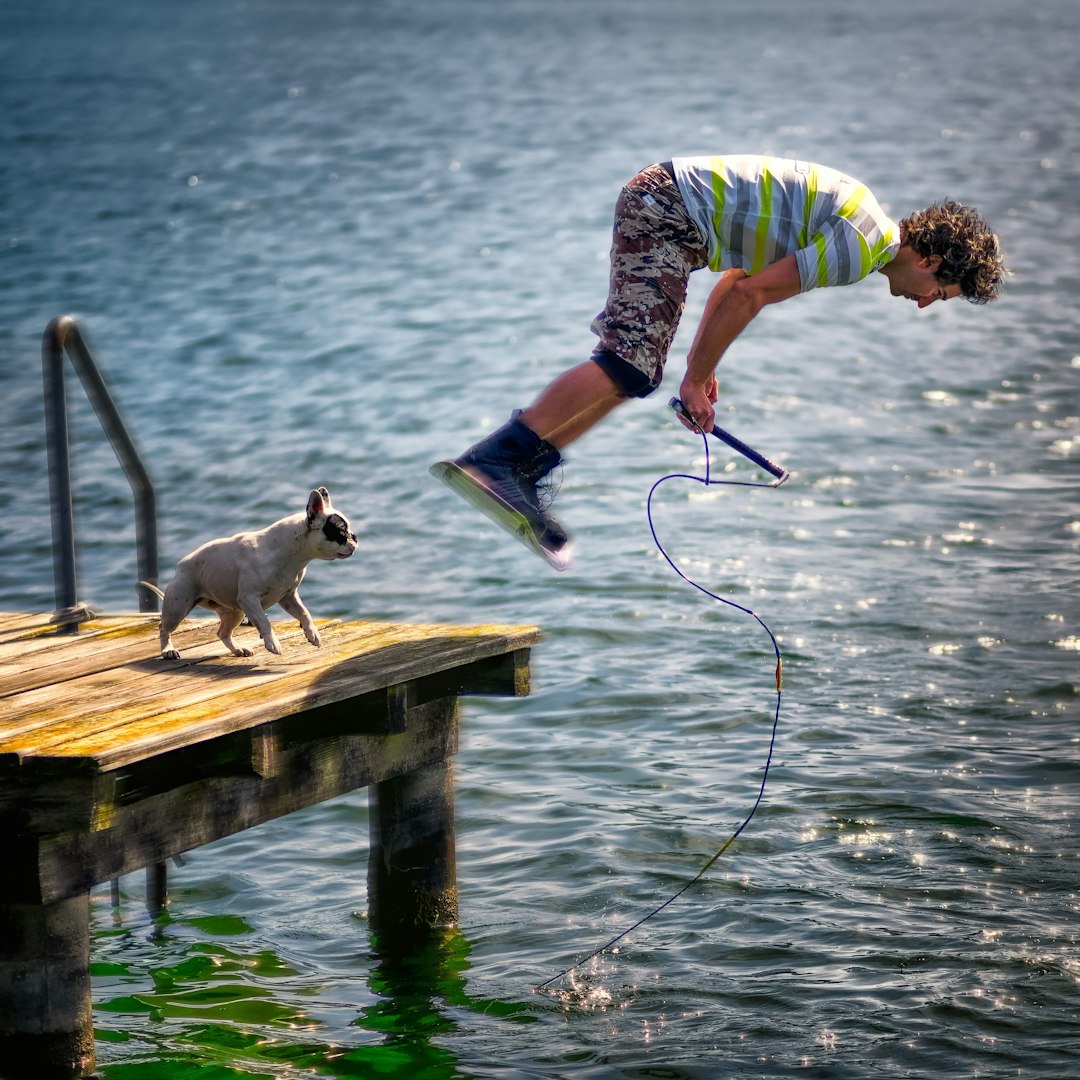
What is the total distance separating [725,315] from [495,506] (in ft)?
3.82

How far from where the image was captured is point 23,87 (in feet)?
163

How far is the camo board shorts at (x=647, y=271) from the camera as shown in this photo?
22.1 feet

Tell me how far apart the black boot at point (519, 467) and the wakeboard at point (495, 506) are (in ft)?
0.07

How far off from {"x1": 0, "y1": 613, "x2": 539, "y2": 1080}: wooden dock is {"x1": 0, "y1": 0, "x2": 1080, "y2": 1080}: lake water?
2.54 feet

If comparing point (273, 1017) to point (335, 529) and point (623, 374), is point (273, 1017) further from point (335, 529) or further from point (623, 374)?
point (623, 374)

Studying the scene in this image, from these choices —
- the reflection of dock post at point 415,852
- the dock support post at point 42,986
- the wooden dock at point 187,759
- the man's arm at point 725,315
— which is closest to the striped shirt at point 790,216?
the man's arm at point 725,315

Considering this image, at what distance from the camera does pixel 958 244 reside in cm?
671

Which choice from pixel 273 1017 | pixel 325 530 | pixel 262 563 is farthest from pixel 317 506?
pixel 273 1017

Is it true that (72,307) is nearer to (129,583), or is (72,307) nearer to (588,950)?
(129,583)

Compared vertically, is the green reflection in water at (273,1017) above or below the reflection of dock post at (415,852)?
below

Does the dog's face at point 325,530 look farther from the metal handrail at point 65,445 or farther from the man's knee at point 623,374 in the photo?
the metal handrail at point 65,445

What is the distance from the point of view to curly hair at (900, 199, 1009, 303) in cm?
671

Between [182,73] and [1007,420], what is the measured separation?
40388 millimetres

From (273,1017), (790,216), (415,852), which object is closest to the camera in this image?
(790,216)
